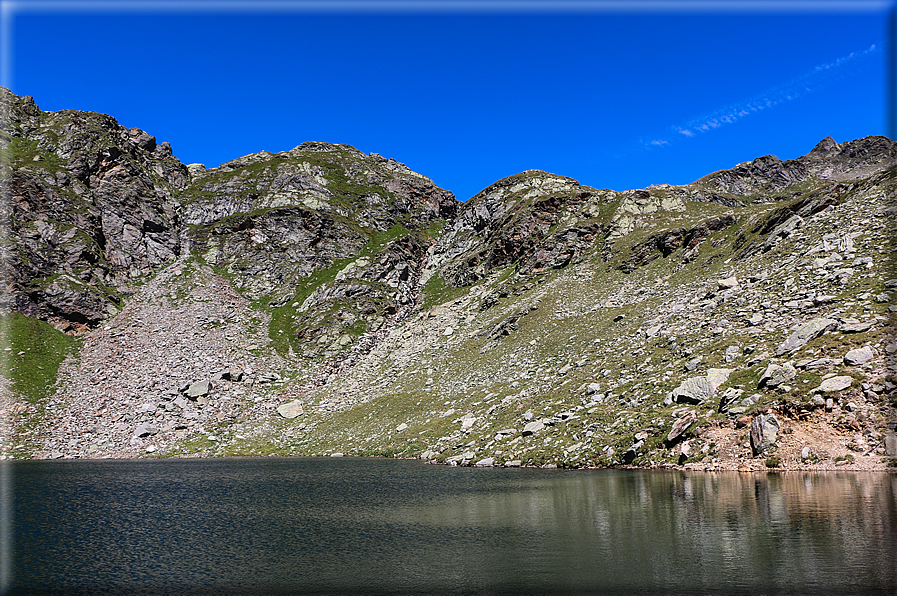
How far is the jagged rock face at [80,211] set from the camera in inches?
4038

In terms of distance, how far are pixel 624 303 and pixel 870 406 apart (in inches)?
1762

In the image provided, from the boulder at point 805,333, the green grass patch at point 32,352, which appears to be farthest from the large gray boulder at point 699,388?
the green grass patch at point 32,352

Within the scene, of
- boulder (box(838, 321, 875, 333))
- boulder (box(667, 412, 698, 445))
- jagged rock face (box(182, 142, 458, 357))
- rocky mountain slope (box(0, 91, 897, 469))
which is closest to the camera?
boulder (box(838, 321, 875, 333))

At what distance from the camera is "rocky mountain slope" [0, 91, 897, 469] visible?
38.8 m

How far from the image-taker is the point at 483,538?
2252 cm

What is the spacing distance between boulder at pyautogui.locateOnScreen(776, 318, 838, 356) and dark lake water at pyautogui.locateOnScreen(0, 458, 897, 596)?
12.7 metres

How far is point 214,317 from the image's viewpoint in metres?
110

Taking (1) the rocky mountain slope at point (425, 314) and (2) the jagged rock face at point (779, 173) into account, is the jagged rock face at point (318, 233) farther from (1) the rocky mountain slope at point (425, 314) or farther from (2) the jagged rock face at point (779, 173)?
(2) the jagged rock face at point (779, 173)

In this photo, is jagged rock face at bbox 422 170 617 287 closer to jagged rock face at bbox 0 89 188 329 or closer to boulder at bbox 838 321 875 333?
boulder at bbox 838 321 875 333

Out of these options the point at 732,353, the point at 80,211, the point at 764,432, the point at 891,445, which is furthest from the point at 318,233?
the point at 891,445

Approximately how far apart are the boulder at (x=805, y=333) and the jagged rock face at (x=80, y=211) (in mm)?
123027

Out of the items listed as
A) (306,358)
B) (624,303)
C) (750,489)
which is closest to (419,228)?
(306,358)

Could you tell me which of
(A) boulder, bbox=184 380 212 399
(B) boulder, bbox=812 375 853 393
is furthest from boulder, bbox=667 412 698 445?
(A) boulder, bbox=184 380 212 399

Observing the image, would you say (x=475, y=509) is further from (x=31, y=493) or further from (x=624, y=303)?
(x=624, y=303)
